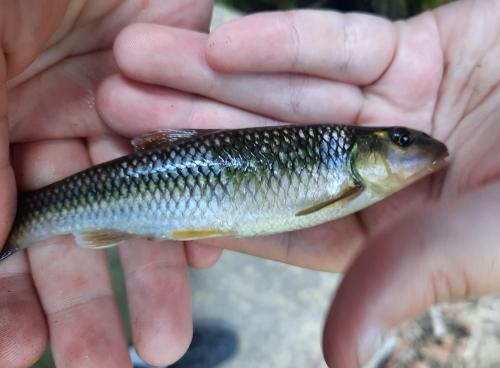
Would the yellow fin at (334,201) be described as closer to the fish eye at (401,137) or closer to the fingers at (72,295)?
the fish eye at (401,137)

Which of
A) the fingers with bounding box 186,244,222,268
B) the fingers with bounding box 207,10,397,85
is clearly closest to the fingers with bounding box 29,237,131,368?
the fingers with bounding box 186,244,222,268

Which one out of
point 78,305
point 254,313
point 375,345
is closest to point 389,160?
point 375,345

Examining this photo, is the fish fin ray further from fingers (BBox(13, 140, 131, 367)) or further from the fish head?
the fish head

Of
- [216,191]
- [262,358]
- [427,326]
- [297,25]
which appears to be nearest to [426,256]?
[427,326]

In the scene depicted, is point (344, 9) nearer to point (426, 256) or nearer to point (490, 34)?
point (490, 34)

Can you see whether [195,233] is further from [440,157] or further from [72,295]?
[440,157]

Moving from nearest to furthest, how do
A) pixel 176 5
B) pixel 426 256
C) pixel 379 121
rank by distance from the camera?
pixel 426 256
pixel 379 121
pixel 176 5
